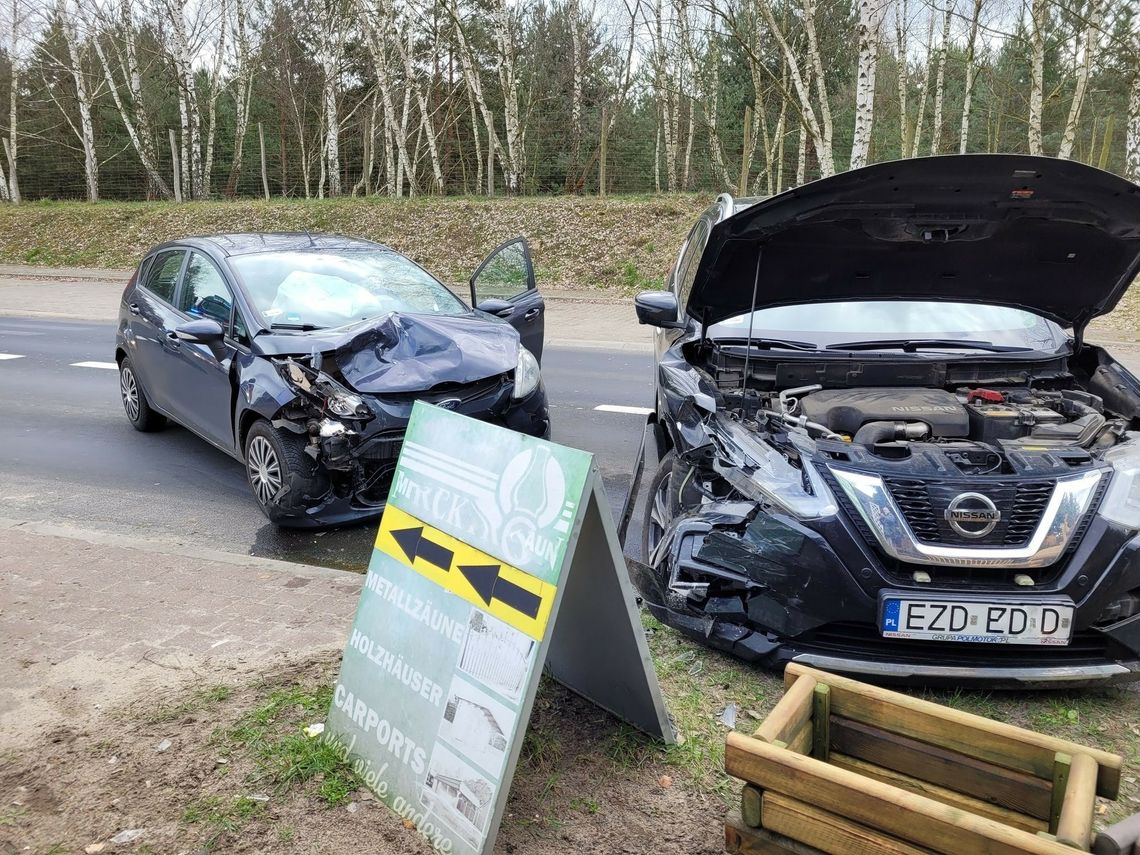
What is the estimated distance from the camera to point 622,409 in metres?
8.38

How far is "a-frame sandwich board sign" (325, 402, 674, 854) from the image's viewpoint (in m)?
2.36

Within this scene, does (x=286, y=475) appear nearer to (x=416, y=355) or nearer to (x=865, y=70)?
(x=416, y=355)

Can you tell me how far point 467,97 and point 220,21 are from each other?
309 inches

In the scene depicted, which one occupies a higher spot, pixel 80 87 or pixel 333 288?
pixel 80 87

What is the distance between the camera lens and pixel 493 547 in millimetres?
2502

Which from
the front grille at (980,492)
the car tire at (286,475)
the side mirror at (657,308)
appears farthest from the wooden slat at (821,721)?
the car tire at (286,475)

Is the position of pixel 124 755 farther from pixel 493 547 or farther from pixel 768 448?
pixel 768 448

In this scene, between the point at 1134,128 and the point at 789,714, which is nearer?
the point at 789,714

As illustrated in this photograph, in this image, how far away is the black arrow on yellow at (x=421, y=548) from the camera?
8.70ft

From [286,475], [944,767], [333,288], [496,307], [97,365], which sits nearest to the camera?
[944,767]

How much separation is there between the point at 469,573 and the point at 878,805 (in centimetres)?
119

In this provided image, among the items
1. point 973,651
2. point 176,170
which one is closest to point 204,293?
point 973,651

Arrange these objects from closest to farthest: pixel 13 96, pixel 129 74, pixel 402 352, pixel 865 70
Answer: pixel 402 352 → pixel 865 70 → pixel 13 96 → pixel 129 74

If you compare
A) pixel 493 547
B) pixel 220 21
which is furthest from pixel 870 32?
pixel 220 21
